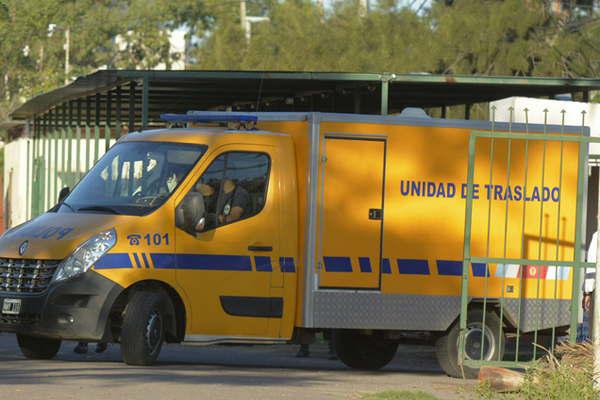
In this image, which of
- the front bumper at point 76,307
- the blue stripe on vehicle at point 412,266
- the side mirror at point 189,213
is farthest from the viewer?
the blue stripe on vehicle at point 412,266

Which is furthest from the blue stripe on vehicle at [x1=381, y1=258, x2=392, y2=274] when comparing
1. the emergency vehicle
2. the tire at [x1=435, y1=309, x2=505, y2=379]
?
the tire at [x1=435, y1=309, x2=505, y2=379]

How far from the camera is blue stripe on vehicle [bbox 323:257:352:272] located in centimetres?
1344

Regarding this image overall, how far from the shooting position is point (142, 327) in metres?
12.8

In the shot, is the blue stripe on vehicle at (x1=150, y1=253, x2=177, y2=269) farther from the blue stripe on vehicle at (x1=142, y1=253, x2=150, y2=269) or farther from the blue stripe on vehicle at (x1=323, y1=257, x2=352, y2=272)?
the blue stripe on vehicle at (x1=323, y1=257, x2=352, y2=272)

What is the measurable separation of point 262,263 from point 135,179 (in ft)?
4.70

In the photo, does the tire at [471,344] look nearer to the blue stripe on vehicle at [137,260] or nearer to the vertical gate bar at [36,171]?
the blue stripe on vehicle at [137,260]

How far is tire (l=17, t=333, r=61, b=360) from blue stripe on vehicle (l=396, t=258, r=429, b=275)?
3.57 meters

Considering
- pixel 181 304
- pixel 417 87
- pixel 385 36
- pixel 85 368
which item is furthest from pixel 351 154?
pixel 385 36

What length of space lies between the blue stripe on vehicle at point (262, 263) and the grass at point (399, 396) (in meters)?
2.47

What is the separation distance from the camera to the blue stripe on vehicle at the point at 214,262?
13.1 m

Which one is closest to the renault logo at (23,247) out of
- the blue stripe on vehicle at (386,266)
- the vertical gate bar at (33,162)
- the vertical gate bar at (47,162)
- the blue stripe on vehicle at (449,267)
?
the blue stripe on vehicle at (386,266)

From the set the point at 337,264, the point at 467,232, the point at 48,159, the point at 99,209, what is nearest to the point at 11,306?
the point at 99,209

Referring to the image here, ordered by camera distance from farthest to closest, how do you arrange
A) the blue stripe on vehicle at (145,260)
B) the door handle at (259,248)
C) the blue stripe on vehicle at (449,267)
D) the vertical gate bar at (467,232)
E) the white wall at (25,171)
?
the white wall at (25,171) < the blue stripe on vehicle at (449,267) < the door handle at (259,248) < the blue stripe on vehicle at (145,260) < the vertical gate bar at (467,232)

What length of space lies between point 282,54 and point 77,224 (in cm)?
2985
